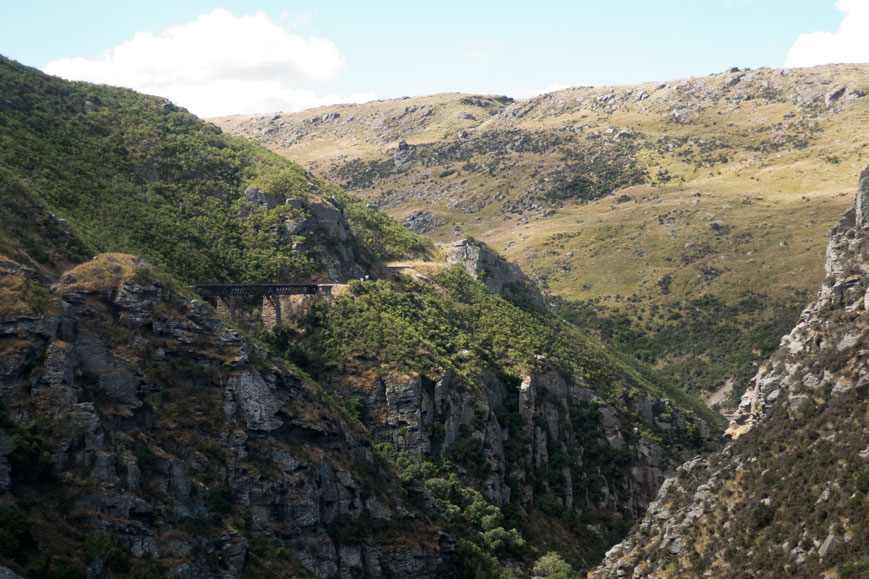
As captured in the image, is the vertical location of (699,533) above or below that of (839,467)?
below

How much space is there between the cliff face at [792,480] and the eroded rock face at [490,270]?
63838 mm

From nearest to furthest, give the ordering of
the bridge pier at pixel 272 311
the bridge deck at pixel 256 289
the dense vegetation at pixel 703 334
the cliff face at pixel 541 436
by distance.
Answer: the cliff face at pixel 541 436 → the bridge deck at pixel 256 289 → the bridge pier at pixel 272 311 → the dense vegetation at pixel 703 334

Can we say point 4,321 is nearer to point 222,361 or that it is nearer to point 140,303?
point 140,303

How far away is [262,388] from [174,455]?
435 inches

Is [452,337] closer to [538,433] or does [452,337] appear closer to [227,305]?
[538,433]

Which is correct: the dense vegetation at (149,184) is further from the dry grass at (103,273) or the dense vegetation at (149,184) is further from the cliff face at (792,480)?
the cliff face at (792,480)

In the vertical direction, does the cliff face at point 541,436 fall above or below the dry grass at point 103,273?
below

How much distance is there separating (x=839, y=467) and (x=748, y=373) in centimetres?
10986

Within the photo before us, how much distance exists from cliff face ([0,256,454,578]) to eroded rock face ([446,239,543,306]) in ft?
214

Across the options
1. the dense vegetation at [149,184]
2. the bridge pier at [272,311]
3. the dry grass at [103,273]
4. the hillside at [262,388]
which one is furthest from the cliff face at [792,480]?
the dense vegetation at [149,184]

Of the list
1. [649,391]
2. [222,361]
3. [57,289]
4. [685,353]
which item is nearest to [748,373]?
[685,353]

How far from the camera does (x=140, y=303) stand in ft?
230

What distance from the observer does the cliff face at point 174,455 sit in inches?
2008

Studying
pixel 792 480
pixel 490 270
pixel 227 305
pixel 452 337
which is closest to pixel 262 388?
pixel 227 305
